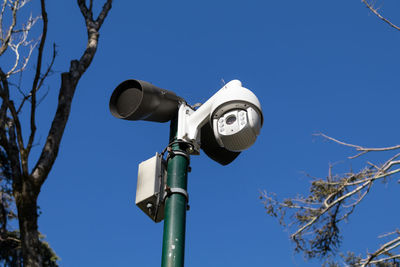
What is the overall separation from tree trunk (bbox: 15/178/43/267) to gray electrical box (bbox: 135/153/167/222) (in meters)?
2.54

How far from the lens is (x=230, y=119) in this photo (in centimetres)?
314

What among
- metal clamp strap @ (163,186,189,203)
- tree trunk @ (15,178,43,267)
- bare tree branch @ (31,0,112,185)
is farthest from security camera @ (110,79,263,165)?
bare tree branch @ (31,0,112,185)

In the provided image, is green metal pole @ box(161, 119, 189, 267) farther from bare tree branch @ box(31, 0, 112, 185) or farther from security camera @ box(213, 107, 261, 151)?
bare tree branch @ box(31, 0, 112, 185)

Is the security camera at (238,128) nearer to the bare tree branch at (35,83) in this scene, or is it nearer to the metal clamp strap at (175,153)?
the metal clamp strap at (175,153)

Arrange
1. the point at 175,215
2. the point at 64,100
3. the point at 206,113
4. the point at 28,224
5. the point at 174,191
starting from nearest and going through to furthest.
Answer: the point at 175,215 < the point at 174,191 < the point at 206,113 < the point at 28,224 < the point at 64,100

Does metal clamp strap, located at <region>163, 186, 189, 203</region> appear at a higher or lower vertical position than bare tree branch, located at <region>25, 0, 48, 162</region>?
lower

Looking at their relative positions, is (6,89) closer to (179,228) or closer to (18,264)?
(18,264)

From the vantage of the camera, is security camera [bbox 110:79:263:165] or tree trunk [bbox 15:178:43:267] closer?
security camera [bbox 110:79:263:165]

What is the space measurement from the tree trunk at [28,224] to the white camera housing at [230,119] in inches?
110

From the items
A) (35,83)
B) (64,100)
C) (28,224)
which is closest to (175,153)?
(28,224)

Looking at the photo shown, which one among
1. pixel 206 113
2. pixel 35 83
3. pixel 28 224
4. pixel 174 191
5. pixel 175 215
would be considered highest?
pixel 35 83

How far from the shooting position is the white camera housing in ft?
10.0

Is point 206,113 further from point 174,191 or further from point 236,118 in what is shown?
point 174,191

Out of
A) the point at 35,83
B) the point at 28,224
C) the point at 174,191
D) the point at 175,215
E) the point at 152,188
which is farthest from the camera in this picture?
the point at 35,83
